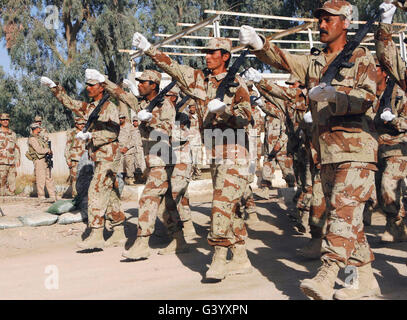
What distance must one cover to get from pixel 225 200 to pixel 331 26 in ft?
6.24

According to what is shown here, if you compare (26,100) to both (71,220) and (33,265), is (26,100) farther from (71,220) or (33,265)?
(33,265)

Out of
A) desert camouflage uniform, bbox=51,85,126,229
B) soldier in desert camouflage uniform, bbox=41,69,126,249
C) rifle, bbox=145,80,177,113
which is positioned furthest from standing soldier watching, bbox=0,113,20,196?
rifle, bbox=145,80,177,113

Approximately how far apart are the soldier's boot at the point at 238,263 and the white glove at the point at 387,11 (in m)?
2.59

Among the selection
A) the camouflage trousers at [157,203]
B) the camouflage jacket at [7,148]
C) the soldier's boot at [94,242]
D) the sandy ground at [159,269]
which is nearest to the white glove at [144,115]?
the camouflage trousers at [157,203]

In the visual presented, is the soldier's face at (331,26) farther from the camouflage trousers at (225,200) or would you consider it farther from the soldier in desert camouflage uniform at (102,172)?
the soldier in desert camouflage uniform at (102,172)

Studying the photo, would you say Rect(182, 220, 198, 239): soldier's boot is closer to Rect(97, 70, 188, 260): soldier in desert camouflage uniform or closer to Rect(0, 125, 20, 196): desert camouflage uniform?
Rect(97, 70, 188, 260): soldier in desert camouflage uniform

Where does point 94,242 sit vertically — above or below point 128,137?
below

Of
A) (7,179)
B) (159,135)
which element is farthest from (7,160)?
(159,135)

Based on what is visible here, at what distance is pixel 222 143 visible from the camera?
5.36 metres

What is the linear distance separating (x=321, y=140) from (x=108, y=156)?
3751 mm

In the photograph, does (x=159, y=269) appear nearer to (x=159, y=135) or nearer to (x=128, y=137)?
(x=159, y=135)

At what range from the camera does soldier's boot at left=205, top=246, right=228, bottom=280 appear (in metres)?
5.04

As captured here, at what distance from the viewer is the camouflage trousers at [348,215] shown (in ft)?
13.5
